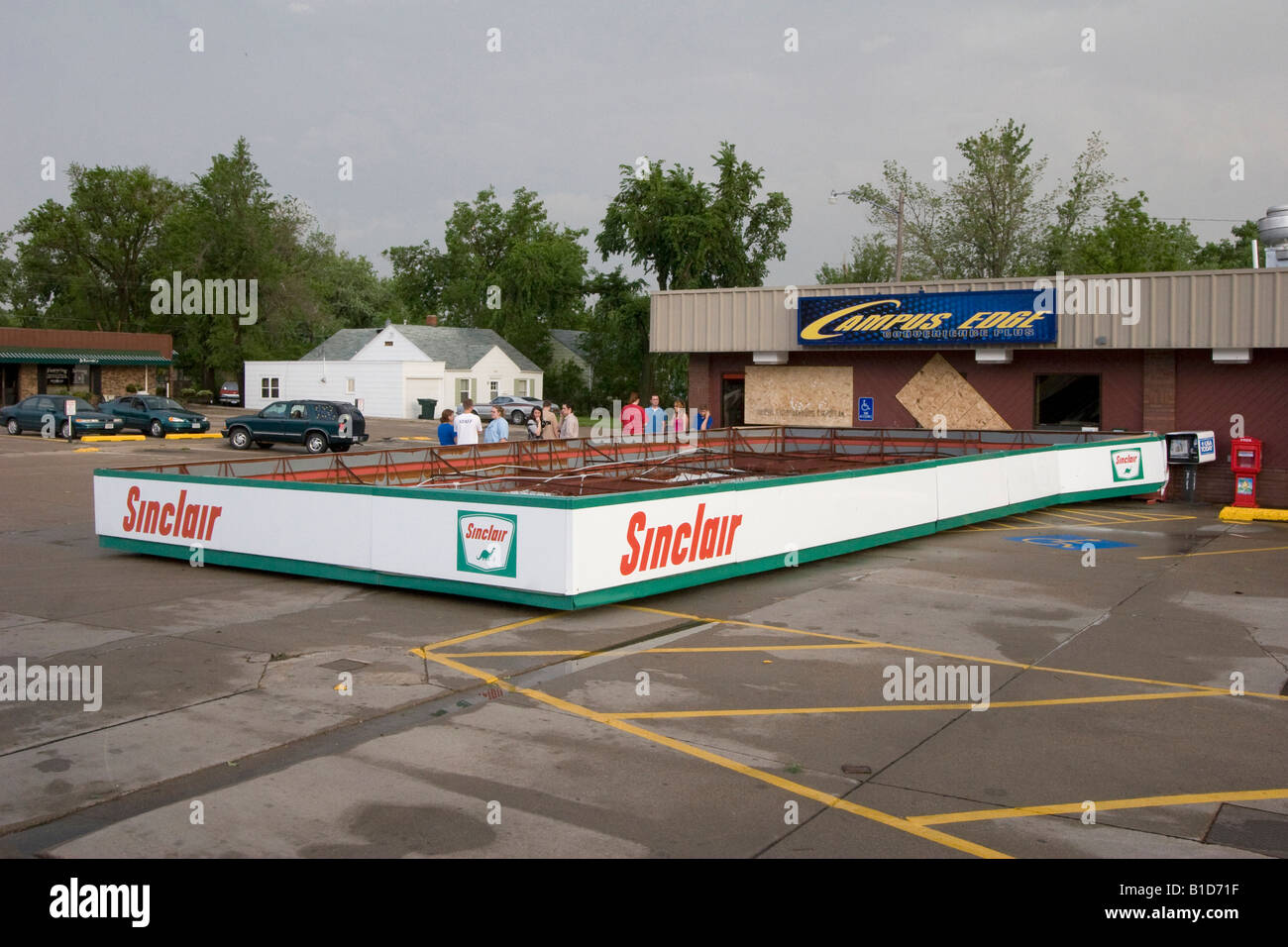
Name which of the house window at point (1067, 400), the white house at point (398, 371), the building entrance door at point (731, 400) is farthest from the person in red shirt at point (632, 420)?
the white house at point (398, 371)

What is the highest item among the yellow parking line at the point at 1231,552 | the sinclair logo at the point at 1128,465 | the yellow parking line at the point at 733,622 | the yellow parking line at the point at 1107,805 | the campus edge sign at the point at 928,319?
the campus edge sign at the point at 928,319

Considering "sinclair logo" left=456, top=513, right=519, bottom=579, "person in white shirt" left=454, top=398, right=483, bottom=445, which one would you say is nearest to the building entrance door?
"person in white shirt" left=454, top=398, right=483, bottom=445

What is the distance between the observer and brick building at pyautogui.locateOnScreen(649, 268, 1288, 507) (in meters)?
23.8

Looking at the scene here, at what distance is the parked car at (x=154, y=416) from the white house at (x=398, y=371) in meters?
24.3

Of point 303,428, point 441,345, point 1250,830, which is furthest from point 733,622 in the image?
point 441,345

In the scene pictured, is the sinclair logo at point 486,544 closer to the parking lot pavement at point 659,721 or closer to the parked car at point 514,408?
the parking lot pavement at point 659,721

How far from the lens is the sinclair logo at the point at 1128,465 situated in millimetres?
23672

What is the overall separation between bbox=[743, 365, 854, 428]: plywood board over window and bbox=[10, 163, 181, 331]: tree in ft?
239

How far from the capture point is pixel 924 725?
840cm

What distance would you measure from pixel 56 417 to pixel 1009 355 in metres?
34.0

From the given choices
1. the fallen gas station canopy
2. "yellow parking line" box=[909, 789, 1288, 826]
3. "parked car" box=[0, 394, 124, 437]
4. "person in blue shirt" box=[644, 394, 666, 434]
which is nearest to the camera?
"yellow parking line" box=[909, 789, 1288, 826]

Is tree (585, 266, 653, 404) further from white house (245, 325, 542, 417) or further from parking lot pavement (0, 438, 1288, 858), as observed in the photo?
parking lot pavement (0, 438, 1288, 858)
